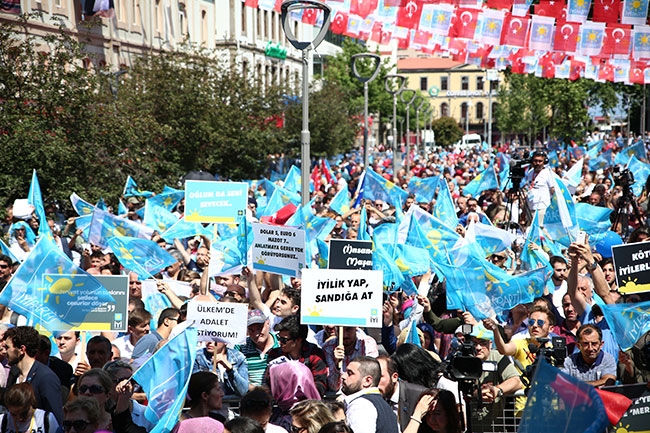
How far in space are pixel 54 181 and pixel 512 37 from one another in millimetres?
8215

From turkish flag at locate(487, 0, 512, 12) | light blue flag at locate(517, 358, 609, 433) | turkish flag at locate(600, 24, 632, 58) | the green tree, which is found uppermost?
turkish flag at locate(487, 0, 512, 12)

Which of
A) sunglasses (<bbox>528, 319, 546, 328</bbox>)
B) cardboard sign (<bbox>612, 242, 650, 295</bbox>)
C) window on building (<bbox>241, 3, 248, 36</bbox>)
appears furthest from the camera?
window on building (<bbox>241, 3, 248, 36</bbox>)

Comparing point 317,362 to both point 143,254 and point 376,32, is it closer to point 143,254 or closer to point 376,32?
point 143,254

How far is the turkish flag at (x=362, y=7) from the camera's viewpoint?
17406 millimetres

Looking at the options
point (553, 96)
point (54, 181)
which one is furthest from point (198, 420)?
point (553, 96)

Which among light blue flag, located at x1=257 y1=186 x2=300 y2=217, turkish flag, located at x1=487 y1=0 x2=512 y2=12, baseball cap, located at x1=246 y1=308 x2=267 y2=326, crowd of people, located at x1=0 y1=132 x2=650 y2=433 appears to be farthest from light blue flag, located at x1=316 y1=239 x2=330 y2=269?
turkish flag, located at x1=487 y1=0 x2=512 y2=12

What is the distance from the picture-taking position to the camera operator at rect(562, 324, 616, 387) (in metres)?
7.62

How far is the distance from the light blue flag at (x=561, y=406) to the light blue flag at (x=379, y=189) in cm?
1487

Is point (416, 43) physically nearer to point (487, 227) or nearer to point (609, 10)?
point (609, 10)

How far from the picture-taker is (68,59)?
19.7 m

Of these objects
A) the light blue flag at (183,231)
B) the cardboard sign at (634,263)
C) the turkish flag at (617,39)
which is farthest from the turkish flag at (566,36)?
the cardboard sign at (634,263)

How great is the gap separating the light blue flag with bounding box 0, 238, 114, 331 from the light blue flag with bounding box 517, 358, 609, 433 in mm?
4959

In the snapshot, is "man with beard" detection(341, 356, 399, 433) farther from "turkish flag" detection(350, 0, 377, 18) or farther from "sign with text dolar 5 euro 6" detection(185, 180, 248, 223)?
"turkish flag" detection(350, 0, 377, 18)

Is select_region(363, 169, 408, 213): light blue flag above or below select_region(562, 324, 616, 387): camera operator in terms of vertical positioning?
above
